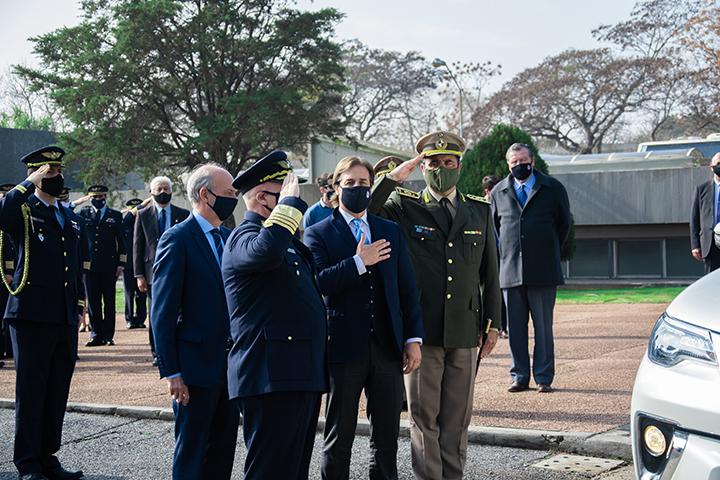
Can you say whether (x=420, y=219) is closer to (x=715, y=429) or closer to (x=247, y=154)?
(x=715, y=429)

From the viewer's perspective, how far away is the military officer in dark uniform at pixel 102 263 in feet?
47.4

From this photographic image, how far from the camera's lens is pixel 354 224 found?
5402 mm

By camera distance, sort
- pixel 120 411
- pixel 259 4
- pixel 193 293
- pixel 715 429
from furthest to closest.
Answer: pixel 259 4 < pixel 120 411 < pixel 193 293 < pixel 715 429

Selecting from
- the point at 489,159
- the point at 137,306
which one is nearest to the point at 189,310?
the point at 137,306

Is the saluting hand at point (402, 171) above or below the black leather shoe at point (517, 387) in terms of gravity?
above

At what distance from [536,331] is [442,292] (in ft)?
10.6

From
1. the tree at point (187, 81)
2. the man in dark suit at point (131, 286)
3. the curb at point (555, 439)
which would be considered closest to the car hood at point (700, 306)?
the curb at point (555, 439)

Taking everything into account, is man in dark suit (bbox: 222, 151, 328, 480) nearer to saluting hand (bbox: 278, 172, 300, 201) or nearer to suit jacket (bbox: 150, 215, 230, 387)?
saluting hand (bbox: 278, 172, 300, 201)

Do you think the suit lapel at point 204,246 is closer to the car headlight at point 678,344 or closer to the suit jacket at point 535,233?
the car headlight at point 678,344

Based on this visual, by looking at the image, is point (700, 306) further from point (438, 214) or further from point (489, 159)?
point (489, 159)

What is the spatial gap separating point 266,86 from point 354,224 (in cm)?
3557

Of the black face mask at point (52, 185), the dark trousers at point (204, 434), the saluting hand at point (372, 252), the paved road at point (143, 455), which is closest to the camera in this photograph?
the dark trousers at point (204, 434)

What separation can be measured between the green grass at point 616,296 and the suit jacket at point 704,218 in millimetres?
7952

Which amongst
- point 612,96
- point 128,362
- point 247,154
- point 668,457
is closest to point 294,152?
point 247,154
